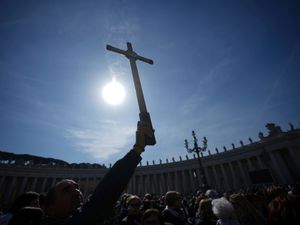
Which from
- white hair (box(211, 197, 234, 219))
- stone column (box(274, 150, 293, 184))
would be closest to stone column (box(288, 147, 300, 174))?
stone column (box(274, 150, 293, 184))

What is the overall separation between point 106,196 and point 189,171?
60.9 m

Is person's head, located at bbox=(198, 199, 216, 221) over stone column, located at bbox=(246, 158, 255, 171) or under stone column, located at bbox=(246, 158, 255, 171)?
under

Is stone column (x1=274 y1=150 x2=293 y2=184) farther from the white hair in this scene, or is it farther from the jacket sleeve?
the jacket sleeve

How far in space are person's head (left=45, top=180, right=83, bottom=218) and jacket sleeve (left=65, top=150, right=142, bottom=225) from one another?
66 centimetres

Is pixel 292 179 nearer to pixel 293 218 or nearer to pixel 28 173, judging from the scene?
pixel 293 218

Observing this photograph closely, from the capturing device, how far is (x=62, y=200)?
2.15 m

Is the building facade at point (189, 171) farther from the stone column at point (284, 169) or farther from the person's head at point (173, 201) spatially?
the person's head at point (173, 201)

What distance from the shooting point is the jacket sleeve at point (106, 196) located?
4.82 ft

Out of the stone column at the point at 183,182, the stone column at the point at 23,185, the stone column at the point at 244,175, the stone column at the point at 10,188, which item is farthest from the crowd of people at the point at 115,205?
the stone column at the point at 10,188

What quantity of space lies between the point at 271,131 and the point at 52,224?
193ft

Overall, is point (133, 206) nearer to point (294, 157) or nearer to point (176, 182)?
point (294, 157)

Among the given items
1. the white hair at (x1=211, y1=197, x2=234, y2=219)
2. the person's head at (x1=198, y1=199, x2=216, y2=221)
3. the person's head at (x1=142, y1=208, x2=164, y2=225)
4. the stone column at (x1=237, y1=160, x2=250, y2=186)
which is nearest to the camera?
the person's head at (x1=142, y1=208, x2=164, y2=225)

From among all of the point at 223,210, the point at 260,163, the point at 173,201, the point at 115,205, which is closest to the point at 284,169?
the point at 260,163

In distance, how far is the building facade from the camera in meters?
45.2
